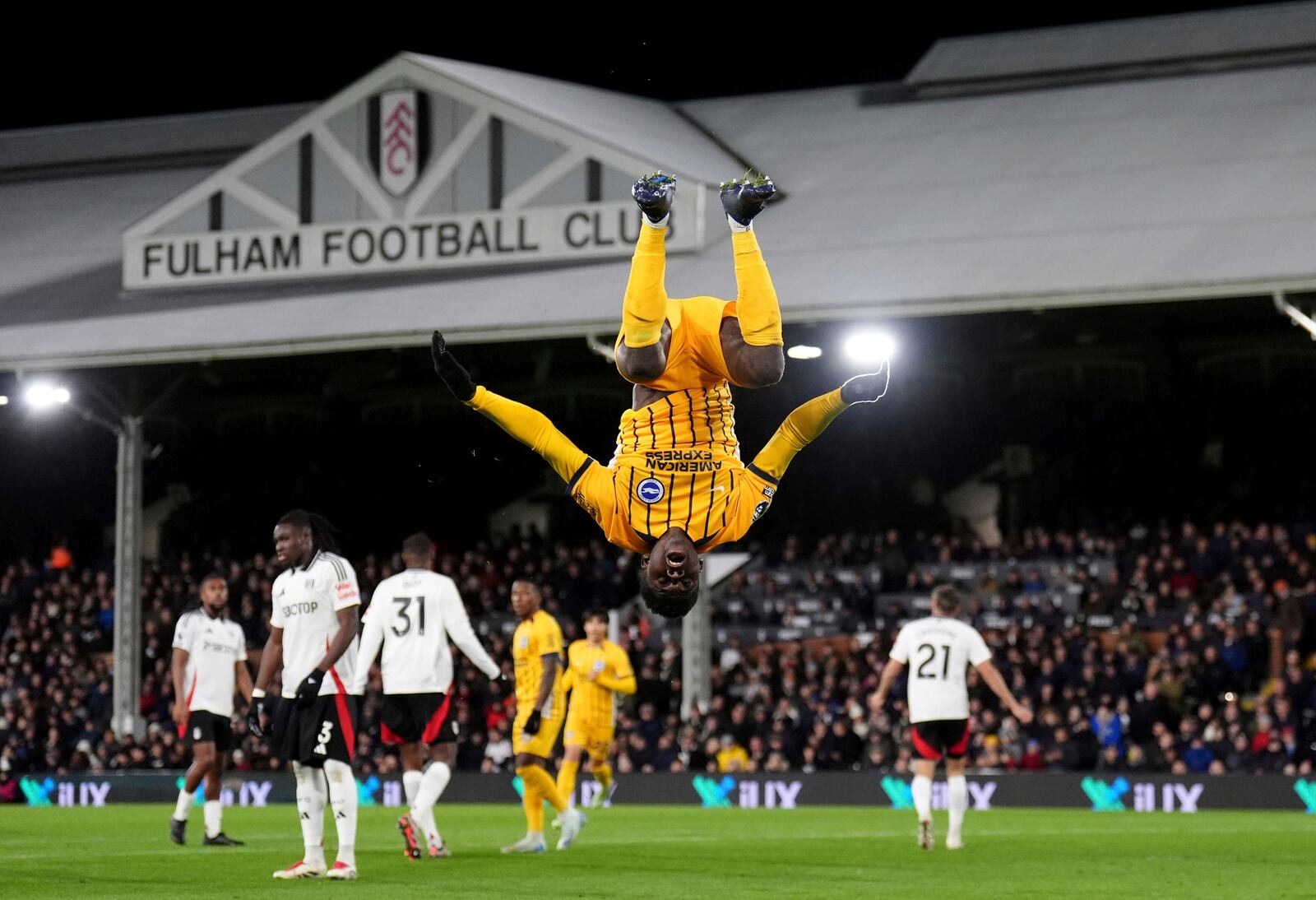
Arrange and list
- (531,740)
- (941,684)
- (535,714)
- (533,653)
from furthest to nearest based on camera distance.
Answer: (941,684)
(533,653)
(531,740)
(535,714)

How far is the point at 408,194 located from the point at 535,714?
16.4 meters

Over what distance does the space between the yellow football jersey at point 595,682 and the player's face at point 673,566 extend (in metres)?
8.86

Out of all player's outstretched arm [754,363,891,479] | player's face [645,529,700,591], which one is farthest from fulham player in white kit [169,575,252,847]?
player's face [645,529,700,591]

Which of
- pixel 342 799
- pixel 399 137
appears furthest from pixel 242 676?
pixel 399 137

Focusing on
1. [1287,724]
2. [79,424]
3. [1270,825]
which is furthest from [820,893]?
[79,424]

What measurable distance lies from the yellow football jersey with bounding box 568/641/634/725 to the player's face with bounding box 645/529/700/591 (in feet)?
29.1

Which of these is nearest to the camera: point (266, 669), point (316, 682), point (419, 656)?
point (316, 682)

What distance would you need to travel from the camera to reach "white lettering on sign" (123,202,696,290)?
28.8 metres

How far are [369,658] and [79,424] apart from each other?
27.0 metres

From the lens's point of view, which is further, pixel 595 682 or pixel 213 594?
pixel 595 682

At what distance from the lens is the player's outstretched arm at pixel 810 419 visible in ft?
32.5

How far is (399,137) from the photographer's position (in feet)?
99.5

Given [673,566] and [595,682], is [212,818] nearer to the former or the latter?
[595,682]

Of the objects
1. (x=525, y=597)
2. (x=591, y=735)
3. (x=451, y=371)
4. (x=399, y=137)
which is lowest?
(x=591, y=735)
